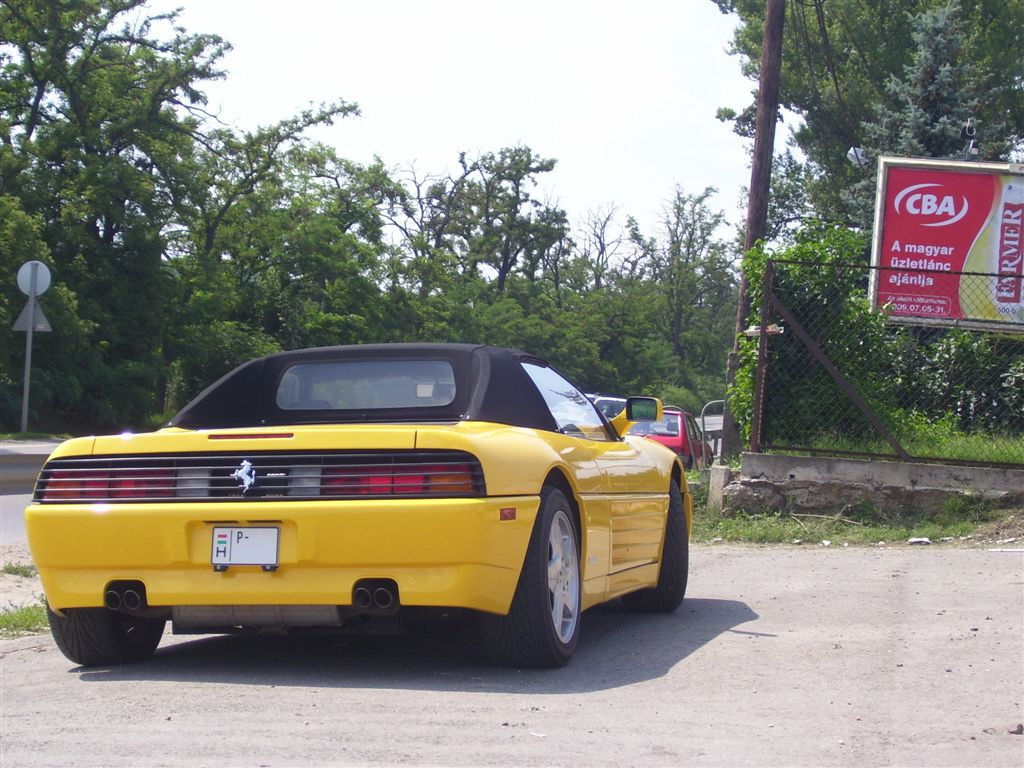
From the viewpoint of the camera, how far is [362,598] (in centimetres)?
514

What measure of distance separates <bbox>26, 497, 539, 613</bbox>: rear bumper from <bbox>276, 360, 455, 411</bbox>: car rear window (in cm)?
97

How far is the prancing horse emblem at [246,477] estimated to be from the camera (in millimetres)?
5211

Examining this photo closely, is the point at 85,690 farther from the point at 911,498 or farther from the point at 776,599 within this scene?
the point at 911,498

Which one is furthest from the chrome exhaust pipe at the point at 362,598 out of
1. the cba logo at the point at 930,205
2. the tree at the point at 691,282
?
the tree at the point at 691,282

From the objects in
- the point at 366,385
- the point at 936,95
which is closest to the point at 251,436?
the point at 366,385

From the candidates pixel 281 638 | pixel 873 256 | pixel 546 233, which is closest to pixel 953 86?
pixel 873 256

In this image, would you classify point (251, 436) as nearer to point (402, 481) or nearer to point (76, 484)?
point (402, 481)

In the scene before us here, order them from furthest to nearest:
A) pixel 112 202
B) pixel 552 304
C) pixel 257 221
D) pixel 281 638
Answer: pixel 552 304
pixel 257 221
pixel 112 202
pixel 281 638

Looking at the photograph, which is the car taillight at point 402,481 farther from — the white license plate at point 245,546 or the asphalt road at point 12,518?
the asphalt road at point 12,518

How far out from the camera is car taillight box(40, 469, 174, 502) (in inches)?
211

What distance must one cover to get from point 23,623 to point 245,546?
2.92 metres

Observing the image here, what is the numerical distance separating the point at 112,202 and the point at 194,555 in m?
33.0

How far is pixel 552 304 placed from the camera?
198 feet

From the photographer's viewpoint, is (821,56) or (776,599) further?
(821,56)
